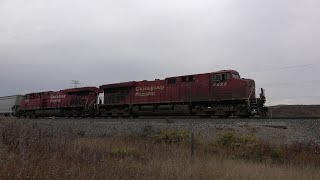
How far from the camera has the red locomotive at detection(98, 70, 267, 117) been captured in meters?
23.6

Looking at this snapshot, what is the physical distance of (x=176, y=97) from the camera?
90.4ft

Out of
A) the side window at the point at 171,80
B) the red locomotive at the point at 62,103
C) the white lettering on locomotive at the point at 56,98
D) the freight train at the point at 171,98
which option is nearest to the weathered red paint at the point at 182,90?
the freight train at the point at 171,98

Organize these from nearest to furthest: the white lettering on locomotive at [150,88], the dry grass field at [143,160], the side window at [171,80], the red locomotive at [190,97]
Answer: the dry grass field at [143,160] → the red locomotive at [190,97] → the side window at [171,80] → the white lettering on locomotive at [150,88]

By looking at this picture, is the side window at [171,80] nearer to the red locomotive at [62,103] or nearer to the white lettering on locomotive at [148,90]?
the white lettering on locomotive at [148,90]

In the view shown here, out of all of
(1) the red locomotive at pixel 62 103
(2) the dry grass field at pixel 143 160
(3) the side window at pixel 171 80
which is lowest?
(2) the dry grass field at pixel 143 160

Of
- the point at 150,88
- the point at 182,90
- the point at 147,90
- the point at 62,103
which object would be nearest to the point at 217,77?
the point at 182,90

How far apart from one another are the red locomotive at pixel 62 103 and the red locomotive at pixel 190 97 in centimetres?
252

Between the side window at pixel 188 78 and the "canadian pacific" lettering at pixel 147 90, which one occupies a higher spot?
the side window at pixel 188 78

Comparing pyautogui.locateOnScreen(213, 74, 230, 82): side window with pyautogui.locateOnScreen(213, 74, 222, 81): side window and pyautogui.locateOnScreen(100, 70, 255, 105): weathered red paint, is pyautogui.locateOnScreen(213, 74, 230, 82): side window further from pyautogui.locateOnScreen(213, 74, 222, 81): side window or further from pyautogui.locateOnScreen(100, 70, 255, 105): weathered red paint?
pyautogui.locateOnScreen(100, 70, 255, 105): weathered red paint

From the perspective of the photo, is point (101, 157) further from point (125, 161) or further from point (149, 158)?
point (149, 158)

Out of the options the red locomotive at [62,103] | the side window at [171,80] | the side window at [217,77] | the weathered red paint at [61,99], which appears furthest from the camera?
the weathered red paint at [61,99]

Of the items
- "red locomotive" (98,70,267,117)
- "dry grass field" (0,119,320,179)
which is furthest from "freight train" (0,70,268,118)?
"dry grass field" (0,119,320,179)

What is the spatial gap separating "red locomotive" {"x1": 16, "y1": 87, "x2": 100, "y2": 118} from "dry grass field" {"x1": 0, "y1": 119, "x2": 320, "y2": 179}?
2226 cm

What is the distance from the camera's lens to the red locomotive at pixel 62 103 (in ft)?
116
